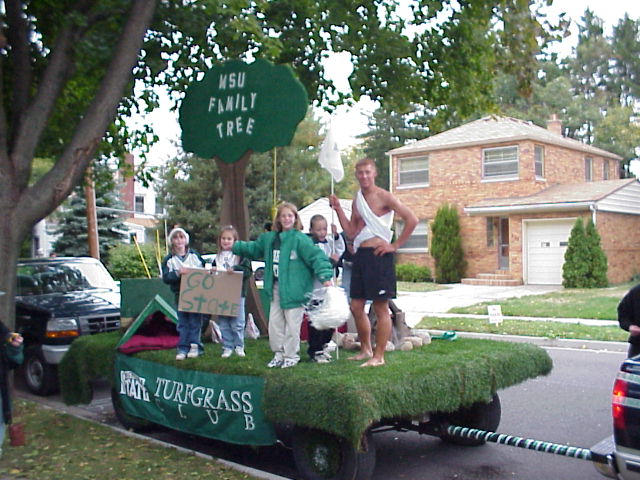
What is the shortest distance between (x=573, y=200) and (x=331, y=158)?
18312mm

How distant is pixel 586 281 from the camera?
22734mm

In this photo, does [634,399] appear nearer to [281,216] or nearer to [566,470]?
[566,470]

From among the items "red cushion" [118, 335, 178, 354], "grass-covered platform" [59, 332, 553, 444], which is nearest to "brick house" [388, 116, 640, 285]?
"red cushion" [118, 335, 178, 354]

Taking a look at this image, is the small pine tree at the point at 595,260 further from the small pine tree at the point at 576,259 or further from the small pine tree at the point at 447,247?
the small pine tree at the point at 447,247

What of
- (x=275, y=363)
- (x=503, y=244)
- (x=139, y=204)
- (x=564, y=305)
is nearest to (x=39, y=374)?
(x=275, y=363)

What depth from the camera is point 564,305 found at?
17844mm

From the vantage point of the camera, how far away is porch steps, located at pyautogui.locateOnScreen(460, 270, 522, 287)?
25281 mm

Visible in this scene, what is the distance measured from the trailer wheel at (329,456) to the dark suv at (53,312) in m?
4.80

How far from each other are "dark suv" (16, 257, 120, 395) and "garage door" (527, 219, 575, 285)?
58.0ft

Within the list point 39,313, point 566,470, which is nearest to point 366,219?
point 566,470

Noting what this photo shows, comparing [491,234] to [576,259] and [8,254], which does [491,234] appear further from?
[8,254]

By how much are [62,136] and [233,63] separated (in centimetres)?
481

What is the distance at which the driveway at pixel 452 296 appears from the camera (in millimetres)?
18641

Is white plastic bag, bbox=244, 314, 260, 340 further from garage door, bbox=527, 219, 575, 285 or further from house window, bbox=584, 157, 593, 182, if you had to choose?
house window, bbox=584, 157, 593, 182
